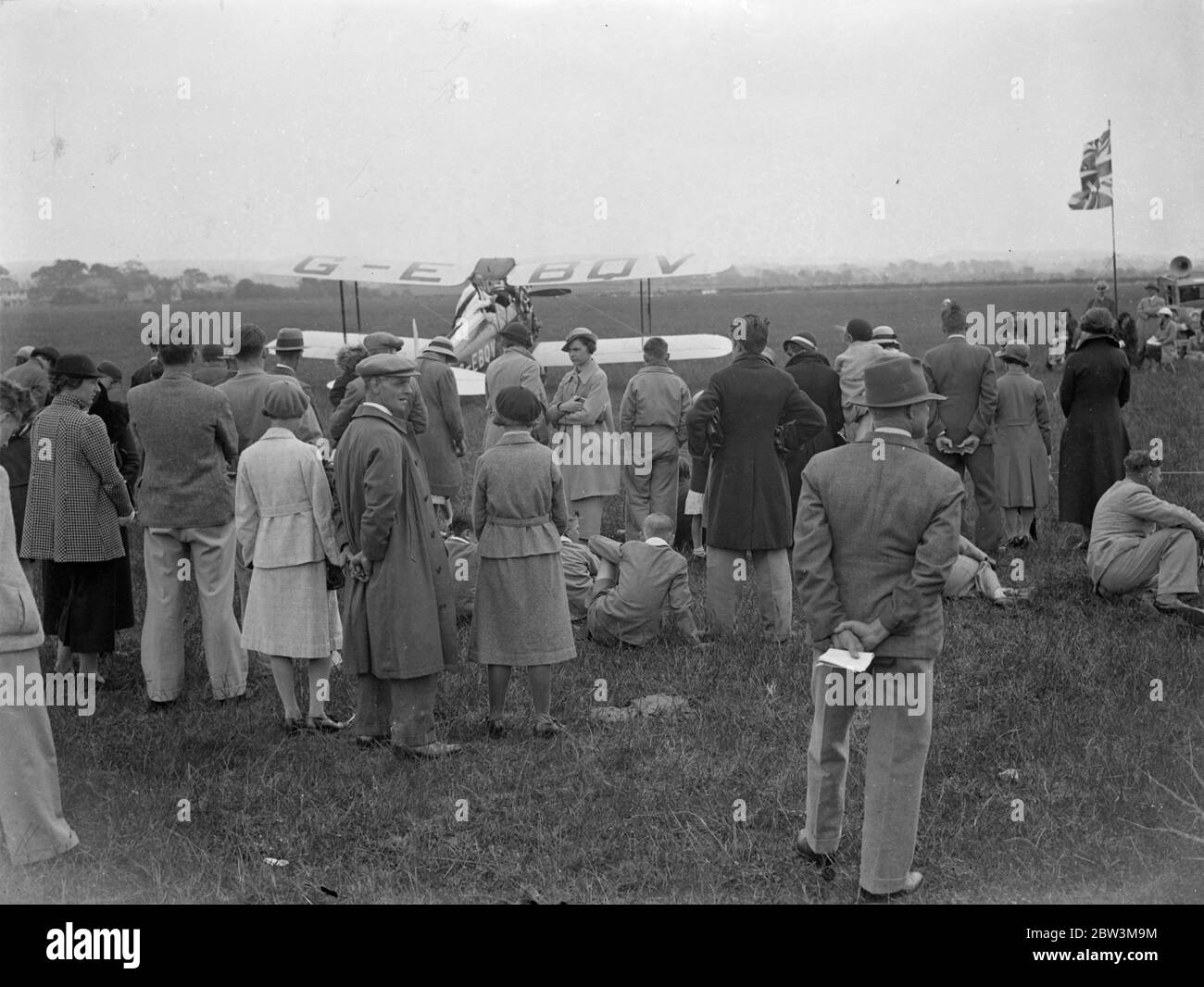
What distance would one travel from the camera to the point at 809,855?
4.66 m

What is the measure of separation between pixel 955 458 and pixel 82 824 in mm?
7131

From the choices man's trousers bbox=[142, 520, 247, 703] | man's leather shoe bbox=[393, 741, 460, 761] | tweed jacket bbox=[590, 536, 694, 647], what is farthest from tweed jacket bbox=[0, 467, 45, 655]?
tweed jacket bbox=[590, 536, 694, 647]

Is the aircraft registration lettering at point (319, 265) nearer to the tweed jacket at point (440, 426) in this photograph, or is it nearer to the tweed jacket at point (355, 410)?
the tweed jacket at point (440, 426)

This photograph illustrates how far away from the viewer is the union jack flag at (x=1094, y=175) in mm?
15664

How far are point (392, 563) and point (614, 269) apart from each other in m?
18.3

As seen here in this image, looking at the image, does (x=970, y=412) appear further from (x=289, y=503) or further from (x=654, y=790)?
(x=289, y=503)

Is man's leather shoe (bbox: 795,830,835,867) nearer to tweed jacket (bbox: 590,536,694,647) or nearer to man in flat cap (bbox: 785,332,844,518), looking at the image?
tweed jacket (bbox: 590,536,694,647)

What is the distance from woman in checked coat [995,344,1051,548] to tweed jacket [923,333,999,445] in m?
0.47

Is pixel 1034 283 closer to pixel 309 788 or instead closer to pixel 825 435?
pixel 825 435

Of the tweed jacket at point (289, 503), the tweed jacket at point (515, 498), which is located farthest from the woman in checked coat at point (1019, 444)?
the tweed jacket at point (289, 503)

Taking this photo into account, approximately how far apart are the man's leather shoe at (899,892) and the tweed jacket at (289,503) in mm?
3280

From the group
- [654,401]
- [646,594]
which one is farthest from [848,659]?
[654,401]

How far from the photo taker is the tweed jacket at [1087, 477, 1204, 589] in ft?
25.9
